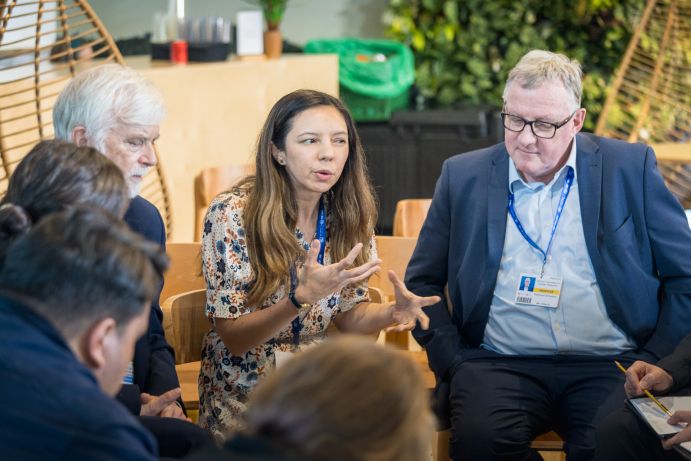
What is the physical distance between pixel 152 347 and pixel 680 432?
140 centimetres

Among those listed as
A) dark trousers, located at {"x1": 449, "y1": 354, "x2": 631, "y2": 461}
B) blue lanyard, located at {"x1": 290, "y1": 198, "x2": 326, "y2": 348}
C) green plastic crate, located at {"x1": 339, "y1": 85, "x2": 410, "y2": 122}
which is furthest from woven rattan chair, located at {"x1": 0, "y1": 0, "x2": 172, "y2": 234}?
green plastic crate, located at {"x1": 339, "y1": 85, "x2": 410, "y2": 122}

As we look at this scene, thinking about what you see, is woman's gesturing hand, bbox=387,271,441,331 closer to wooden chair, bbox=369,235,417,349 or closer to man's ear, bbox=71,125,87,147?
wooden chair, bbox=369,235,417,349

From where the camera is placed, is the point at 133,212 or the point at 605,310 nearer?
the point at 133,212

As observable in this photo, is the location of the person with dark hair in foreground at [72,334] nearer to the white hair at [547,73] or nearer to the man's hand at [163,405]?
the man's hand at [163,405]

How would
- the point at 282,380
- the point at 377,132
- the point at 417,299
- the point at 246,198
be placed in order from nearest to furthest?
the point at 282,380 → the point at 417,299 → the point at 246,198 → the point at 377,132

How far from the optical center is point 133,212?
271 cm

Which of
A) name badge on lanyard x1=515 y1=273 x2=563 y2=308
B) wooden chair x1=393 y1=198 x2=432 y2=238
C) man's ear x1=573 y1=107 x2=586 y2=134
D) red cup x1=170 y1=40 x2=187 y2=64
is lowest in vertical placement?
wooden chair x1=393 y1=198 x2=432 y2=238

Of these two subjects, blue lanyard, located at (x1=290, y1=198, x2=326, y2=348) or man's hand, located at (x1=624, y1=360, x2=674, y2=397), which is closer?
man's hand, located at (x1=624, y1=360, x2=674, y2=397)

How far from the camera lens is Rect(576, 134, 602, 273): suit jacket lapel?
291cm

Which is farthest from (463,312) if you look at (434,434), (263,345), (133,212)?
(133,212)

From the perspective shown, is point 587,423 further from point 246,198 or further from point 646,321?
point 246,198

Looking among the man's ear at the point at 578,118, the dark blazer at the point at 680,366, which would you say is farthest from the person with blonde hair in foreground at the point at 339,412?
Answer: the man's ear at the point at 578,118

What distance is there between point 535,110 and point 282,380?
197cm

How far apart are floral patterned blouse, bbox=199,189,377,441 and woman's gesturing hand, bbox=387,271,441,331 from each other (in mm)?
261
